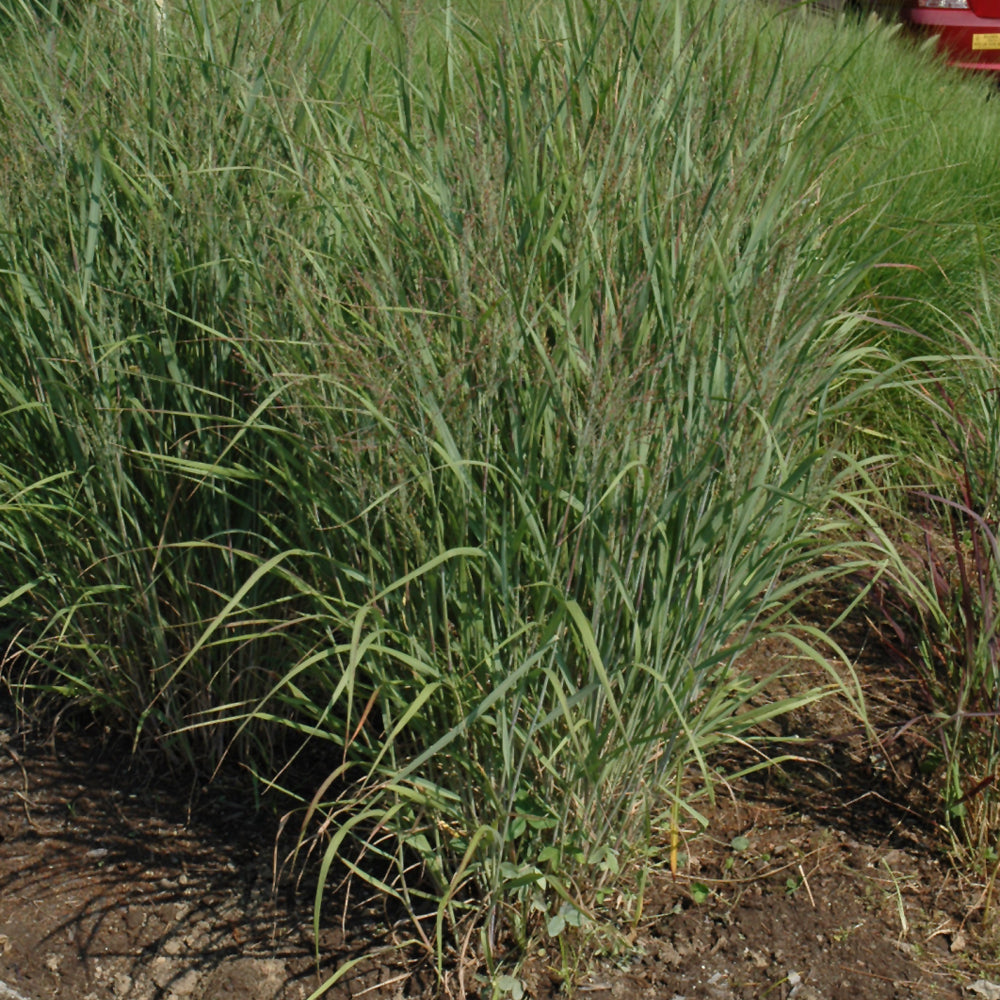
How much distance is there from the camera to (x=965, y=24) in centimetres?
739

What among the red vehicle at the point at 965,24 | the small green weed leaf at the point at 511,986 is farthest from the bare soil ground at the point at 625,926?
the red vehicle at the point at 965,24

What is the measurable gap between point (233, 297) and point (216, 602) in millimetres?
606

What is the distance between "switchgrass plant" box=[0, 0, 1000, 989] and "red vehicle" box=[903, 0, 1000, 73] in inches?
218

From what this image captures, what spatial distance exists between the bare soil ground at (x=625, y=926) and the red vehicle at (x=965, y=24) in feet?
20.1

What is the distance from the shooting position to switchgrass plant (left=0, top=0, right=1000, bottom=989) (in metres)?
1.83

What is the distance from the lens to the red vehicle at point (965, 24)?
7.37m

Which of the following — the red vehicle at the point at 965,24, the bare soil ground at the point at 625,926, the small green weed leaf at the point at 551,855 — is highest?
the red vehicle at the point at 965,24

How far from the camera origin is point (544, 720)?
1768mm

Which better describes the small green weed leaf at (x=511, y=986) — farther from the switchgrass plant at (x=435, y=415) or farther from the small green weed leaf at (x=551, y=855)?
the small green weed leaf at (x=551, y=855)

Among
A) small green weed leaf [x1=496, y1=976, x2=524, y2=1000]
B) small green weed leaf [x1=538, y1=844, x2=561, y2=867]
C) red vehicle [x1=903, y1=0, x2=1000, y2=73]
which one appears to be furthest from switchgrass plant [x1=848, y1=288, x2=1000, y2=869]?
red vehicle [x1=903, y1=0, x2=1000, y2=73]

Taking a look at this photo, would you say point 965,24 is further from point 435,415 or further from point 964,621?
point 435,415

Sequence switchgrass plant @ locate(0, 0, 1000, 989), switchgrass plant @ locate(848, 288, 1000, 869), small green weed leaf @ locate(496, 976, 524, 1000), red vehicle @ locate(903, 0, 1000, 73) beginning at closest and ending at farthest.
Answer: switchgrass plant @ locate(0, 0, 1000, 989) → small green weed leaf @ locate(496, 976, 524, 1000) → switchgrass plant @ locate(848, 288, 1000, 869) → red vehicle @ locate(903, 0, 1000, 73)

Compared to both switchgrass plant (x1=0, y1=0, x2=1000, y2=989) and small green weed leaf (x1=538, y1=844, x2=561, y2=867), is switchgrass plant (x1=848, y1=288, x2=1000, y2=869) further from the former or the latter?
small green weed leaf (x1=538, y1=844, x2=561, y2=867)

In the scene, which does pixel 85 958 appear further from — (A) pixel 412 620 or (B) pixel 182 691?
(A) pixel 412 620
